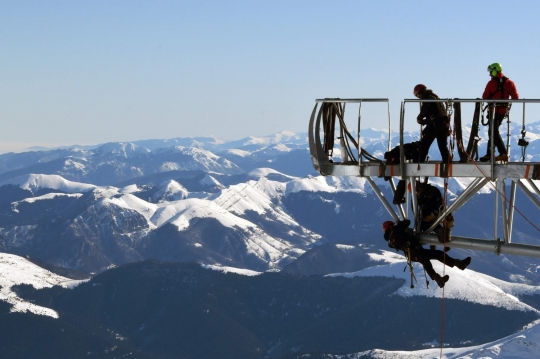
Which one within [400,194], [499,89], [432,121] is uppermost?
[499,89]

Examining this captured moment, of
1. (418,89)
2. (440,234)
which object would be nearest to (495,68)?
(418,89)

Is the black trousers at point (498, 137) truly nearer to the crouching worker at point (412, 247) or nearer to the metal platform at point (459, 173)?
the metal platform at point (459, 173)

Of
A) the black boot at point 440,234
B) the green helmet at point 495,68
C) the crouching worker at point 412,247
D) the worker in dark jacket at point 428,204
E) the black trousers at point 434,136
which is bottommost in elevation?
the crouching worker at point 412,247

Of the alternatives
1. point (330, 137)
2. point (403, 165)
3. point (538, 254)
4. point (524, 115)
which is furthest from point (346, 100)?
point (538, 254)

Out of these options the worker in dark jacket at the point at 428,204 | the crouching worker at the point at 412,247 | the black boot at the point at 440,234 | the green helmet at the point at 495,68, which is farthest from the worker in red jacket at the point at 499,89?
the crouching worker at the point at 412,247

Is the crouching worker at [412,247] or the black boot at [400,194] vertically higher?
the black boot at [400,194]

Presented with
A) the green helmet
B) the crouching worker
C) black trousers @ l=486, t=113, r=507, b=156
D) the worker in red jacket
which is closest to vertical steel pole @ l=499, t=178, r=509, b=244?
black trousers @ l=486, t=113, r=507, b=156

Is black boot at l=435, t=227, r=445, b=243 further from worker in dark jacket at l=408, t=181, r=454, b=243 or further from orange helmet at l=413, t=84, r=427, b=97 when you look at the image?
orange helmet at l=413, t=84, r=427, b=97

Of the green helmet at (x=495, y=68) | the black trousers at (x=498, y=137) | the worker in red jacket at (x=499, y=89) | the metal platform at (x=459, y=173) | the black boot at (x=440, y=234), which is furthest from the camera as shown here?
the green helmet at (x=495, y=68)

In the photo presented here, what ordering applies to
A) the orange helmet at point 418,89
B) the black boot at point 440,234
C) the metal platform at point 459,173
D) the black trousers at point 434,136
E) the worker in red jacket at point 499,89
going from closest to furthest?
the metal platform at point 459,173, the black boot at point 440,234, the worker in red jacket at point 499,89, the black trousers at point 434,136, the orange helmet at point 418,89

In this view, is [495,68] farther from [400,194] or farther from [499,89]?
[400,194]
